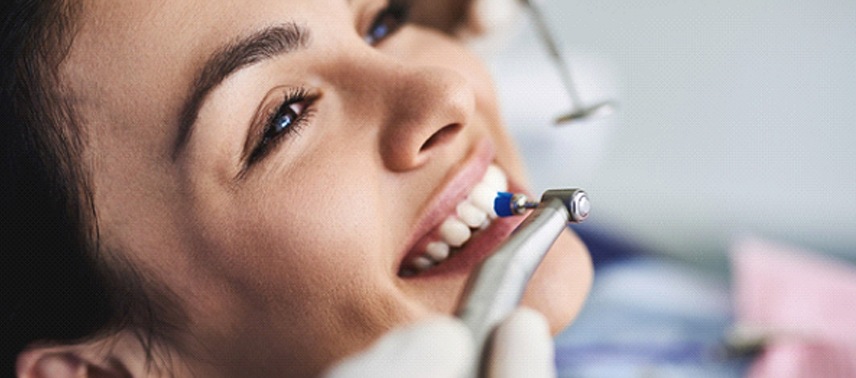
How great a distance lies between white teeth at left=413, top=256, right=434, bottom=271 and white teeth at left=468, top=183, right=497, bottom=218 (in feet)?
0.25

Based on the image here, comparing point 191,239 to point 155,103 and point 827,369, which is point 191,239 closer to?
point 155,103

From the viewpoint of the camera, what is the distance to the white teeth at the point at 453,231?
32.0 inches

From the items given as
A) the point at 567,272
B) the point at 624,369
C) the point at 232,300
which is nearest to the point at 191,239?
the point at 232,300

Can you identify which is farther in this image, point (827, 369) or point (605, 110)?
point (827, 369)

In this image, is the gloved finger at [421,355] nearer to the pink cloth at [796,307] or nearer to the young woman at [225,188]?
the young woman at [225,188]

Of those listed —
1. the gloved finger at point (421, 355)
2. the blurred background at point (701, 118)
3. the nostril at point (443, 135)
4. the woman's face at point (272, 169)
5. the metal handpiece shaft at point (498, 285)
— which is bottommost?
the gloved finger at point (421, 355)

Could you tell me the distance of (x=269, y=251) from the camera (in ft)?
2.46

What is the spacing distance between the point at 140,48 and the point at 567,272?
18.6 inches

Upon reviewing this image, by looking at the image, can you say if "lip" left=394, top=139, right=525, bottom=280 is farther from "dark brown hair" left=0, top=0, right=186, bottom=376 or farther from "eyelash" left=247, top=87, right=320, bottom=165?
"dark brown hair" left=0, top=0, right=186, bottom=376

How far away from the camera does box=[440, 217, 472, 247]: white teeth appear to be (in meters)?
0.81

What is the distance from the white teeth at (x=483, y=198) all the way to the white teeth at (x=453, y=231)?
0.03 meters

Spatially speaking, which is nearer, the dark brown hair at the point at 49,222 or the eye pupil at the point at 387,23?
the dark brown hair at the point at 49,222

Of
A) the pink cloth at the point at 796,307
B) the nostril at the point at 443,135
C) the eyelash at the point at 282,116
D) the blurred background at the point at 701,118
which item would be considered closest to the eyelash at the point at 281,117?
the eyelash at the point at 282,116

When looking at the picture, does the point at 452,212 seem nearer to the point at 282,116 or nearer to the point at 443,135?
the point at 443,135
